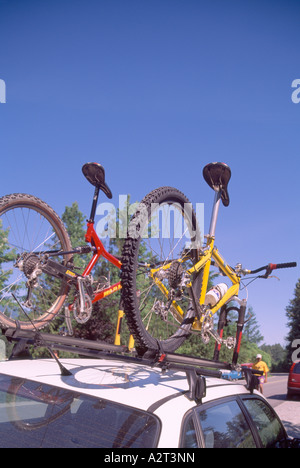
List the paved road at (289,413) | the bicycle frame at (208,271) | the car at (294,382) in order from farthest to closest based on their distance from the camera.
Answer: the car at (294,382) < the paved road at (289,413) < the bicycle frame at (208,271)

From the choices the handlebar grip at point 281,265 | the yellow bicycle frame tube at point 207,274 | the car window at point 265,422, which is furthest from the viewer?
the handlebar grip at point 281,265

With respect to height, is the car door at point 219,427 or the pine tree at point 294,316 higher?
the car door at point 219,427

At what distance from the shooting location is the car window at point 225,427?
229 centimetres

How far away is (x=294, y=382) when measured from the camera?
55.7ft

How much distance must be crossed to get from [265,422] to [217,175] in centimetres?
277

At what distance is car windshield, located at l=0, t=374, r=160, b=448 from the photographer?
1967mm

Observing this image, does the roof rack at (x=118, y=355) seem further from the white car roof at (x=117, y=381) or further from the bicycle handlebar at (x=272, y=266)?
the bicycle handlebar at (x=272, y=266)

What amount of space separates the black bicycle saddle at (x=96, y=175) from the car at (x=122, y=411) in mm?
2555

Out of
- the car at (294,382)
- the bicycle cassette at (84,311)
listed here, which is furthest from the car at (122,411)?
the car at (294,382)

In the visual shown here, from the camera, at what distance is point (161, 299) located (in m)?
4.70

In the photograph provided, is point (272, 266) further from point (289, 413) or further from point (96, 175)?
point (289, 413)

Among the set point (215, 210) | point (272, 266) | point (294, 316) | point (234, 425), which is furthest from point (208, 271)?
point (294, 316)

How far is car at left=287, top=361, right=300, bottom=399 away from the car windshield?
16609 mm
